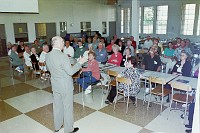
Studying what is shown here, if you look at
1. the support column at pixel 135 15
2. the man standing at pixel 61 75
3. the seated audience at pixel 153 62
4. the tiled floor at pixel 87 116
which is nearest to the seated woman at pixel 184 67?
the seated audience at pixel 153 62

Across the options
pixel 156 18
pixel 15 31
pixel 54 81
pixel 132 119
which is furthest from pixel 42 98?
pixel 156 18

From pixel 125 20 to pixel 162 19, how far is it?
293 cm

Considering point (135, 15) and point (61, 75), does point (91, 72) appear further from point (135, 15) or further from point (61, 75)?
point (135, 15)

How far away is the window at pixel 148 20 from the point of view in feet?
40.9

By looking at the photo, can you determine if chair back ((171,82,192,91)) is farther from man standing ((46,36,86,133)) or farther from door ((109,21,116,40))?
door ((109,21,116,40))

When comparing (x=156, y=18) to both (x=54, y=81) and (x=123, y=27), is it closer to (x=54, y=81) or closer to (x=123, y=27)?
(x=123, y=27)

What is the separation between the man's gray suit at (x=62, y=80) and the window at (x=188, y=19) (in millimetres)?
9969

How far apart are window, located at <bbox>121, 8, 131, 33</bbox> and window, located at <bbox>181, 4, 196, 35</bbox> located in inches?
155

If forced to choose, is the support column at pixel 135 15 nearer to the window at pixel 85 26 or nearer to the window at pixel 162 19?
the window at pixel 162 19

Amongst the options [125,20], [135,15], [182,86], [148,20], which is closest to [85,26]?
[125,20]

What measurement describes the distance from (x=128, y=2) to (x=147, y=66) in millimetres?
9433

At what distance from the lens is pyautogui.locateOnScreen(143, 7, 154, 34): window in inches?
491

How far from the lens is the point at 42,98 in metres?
4.80

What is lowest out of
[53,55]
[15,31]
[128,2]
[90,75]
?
[90,75]
